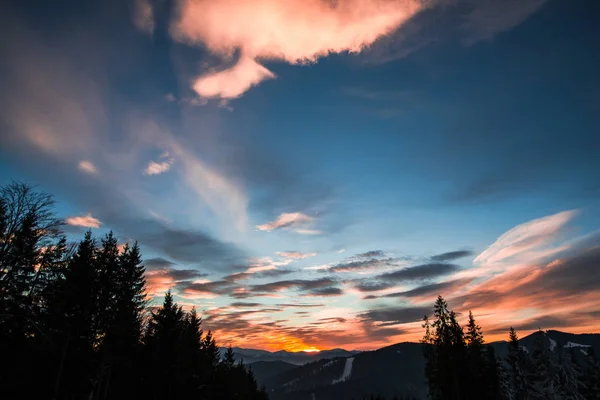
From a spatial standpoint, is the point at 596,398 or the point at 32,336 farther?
the point at 596,398

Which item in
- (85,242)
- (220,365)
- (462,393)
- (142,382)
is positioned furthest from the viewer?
(220,365)

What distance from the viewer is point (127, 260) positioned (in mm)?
33156

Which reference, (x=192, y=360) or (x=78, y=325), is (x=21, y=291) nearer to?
(x=78, y=325)

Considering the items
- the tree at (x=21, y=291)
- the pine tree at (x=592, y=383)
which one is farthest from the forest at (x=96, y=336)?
the pine tree at (x=592, y=383)

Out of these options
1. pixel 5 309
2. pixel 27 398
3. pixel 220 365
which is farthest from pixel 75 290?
pixel 220 365

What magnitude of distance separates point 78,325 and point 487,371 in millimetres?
47453

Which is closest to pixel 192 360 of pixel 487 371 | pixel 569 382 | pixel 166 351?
pixel 166 351

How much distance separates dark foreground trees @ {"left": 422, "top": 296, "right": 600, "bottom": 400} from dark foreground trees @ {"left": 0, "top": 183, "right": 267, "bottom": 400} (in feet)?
91.7

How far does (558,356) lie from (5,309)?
77425mm

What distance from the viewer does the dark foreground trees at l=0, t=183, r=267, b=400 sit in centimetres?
1803

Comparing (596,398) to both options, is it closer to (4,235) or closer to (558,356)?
(558,356)

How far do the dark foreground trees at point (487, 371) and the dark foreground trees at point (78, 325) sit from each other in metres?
28.0

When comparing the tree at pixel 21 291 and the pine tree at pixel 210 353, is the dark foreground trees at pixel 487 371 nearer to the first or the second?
the pine tree at pixel 210 353

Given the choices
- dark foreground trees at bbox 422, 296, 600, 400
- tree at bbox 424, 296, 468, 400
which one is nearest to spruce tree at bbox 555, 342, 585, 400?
dark foreground trees at bbox 422, 296, 600, 400
